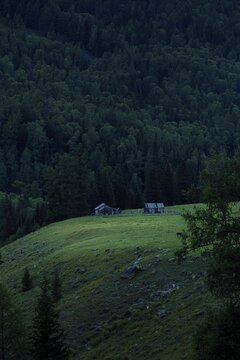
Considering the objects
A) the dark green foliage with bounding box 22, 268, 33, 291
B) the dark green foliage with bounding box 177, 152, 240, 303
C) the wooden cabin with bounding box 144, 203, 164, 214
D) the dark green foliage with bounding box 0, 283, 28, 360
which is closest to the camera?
the dark green foliage with bounding box 177, 152, 240, 303

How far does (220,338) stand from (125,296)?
14.3 meters

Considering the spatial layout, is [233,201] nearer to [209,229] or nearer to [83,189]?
[209,229]

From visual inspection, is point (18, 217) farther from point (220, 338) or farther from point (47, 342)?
point (220, 338)

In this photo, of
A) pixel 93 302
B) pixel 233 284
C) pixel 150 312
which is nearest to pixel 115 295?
pixel 93 302

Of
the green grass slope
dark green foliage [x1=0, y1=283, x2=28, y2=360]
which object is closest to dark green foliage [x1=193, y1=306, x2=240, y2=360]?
the green grass slope

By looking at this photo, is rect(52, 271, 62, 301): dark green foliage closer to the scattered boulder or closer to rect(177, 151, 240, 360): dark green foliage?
the scattered boulder

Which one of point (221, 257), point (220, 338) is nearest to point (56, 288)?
point (220, 338)

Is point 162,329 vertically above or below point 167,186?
below

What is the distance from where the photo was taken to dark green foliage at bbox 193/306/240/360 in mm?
23188

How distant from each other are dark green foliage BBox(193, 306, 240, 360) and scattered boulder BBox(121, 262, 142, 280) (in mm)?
15029

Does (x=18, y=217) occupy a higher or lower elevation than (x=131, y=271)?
higher

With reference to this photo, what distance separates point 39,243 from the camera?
67438 millimetres

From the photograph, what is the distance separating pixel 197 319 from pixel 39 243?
42.5 metres

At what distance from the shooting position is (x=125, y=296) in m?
36.5
